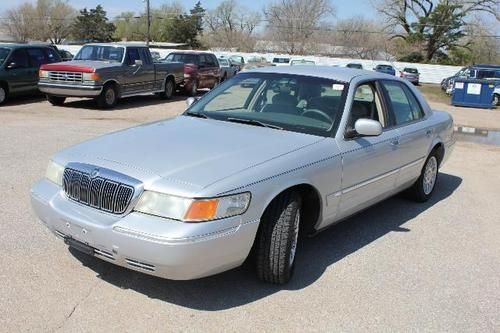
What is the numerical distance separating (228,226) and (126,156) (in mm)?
914

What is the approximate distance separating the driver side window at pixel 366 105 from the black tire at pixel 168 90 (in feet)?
45.6

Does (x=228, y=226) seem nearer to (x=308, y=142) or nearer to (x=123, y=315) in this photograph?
(x=123, y=315)

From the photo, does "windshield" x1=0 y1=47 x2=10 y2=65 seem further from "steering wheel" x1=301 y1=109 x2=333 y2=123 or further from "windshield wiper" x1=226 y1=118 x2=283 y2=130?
"steering wheel" x1=301 y1=109 x2=333 y2=123

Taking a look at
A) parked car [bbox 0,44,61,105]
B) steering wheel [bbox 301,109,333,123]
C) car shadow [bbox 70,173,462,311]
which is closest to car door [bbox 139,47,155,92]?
parked car [bbox 0,44,61,105]

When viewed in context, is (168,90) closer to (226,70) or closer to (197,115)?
(226,70)

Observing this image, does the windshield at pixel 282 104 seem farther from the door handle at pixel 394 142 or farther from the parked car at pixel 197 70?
the parked car at pixel 197 70

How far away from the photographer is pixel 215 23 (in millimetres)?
90375

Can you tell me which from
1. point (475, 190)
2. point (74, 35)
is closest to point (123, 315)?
point (475, 190)

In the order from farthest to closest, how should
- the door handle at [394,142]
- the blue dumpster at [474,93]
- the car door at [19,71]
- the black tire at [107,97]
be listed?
the blue dumpster at [474,93] < the car door at [19,71] < the black tire at [107,97] < the door handle at [394,142]

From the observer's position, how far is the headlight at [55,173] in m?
3.91

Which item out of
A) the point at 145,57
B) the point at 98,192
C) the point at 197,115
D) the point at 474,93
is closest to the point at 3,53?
the point at 145,57

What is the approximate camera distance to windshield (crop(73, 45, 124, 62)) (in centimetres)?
1570

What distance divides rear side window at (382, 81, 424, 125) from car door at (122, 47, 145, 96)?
1113 centimetres

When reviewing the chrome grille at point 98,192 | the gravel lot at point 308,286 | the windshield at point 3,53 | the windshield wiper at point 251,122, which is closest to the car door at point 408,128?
the gravel lot at point 308,286
